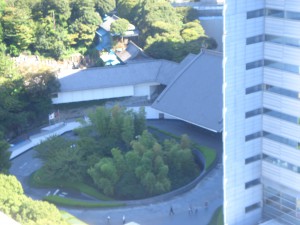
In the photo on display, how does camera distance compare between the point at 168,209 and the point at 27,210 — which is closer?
the point at 27,210

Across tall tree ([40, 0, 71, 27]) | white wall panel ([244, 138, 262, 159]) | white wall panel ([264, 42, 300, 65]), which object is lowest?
white wall panel ([244, 138, 262, 159])

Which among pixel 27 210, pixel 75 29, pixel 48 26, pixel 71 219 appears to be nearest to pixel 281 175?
pixel 27 210

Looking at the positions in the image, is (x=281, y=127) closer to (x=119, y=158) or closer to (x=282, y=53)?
(x=282, y=53)

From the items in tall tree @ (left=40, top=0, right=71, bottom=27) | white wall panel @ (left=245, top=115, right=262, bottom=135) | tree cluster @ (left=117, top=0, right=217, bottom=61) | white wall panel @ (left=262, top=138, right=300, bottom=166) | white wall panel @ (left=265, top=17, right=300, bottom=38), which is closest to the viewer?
white wall panel @ (left=265, top=17, right=300, bottom=38)

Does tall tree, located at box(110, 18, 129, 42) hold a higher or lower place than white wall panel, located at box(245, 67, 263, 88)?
lower

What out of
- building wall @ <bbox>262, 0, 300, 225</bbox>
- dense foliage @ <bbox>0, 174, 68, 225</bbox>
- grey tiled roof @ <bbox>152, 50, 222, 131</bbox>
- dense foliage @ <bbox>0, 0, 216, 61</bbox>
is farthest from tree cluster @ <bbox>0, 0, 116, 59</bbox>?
building wall @ <bbox>262, 0, 300, 225</bbox>

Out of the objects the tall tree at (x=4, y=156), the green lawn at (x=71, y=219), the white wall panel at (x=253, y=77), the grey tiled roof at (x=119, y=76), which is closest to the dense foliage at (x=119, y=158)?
the tall tree at (x=4, y=156)

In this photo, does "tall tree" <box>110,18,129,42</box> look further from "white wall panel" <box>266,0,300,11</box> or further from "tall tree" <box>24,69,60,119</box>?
"white wall panel" <box>266,0,300,11</box>

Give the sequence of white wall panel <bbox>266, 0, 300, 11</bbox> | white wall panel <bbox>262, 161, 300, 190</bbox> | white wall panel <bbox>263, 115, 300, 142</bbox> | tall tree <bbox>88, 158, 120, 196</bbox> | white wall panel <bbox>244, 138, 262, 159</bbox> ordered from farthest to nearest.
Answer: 1. tall tree <bbox>88, 158, 120, 196</bbox>
2. white wall panel <bbox>244, 138, 262, 159</bbox>
3. white wall panel <bbox>262, 161, 300, 190</bbox>
4. white wall panel <bbox>263, 115, 300, 142</bbox>
5. white wall panel <bbox>266, 0, 300, 11</bbox>
